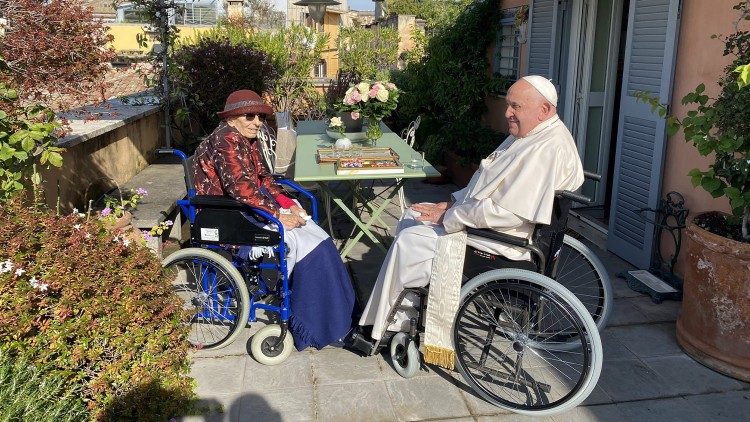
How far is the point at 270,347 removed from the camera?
10.5 feet

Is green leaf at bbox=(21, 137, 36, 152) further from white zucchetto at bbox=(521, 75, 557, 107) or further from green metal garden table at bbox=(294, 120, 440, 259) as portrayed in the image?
white zucchetto at bbox=(521, 75, 557, 107)

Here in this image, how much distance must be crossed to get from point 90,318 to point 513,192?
5.85 ft

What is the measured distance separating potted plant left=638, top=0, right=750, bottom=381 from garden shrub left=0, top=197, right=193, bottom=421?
256 cm

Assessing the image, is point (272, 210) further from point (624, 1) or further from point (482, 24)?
point (482, 24)

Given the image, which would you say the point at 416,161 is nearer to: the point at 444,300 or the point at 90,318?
the point at 444,300

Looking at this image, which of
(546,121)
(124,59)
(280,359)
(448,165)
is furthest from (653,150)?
(124,59)

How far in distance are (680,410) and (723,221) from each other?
1.21 m

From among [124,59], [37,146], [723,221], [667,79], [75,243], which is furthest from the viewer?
[124,59]

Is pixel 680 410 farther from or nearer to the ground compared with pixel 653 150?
nearer to the ground

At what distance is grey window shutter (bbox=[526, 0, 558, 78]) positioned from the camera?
19.8 ft

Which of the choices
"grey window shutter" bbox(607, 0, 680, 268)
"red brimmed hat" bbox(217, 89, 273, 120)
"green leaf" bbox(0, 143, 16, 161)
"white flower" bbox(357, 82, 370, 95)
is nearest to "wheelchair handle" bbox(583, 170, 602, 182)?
"grey window shutter" bbox(607, 0, 680, 268)

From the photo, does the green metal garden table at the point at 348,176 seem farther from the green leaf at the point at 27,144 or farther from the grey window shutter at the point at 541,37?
A: the grey window shutter at the point at 541,37

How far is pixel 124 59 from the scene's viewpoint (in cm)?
668

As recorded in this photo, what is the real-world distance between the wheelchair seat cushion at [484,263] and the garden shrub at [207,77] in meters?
5.40
